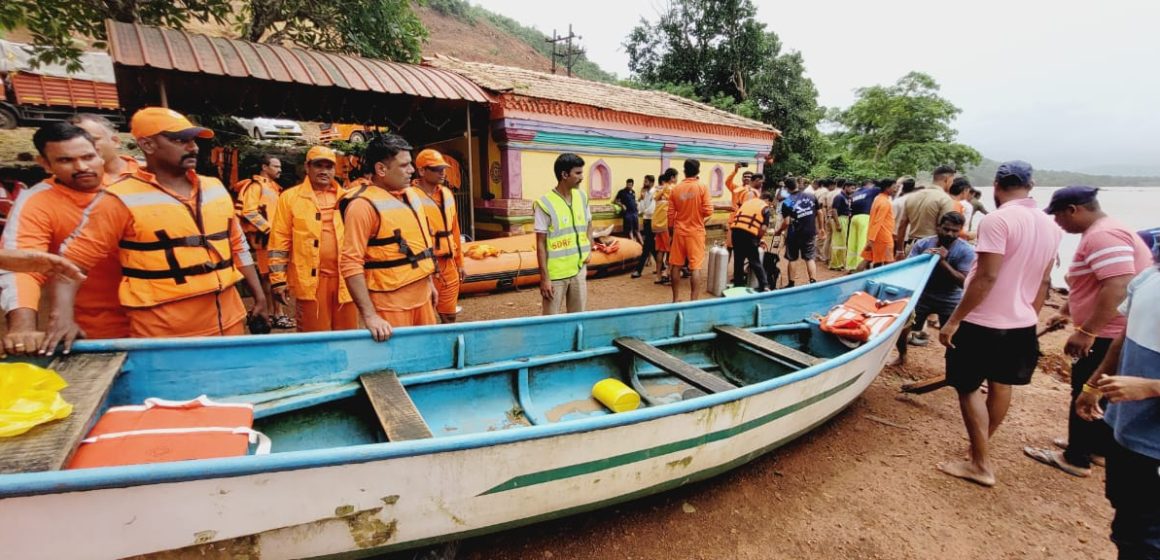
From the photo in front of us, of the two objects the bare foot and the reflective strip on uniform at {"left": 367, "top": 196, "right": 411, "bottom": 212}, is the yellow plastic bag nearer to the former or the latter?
the reflective strip on uniform at {"left": 367, "top": 196, "right": 411, "bottom": 212}

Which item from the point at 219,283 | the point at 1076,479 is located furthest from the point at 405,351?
the point at 1076,479

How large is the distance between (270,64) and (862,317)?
705 cm

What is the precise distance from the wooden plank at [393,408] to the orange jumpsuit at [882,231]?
6093 mm

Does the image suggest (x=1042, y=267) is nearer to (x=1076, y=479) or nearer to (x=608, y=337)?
(x=1076, y=479)

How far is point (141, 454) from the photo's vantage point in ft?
5.36

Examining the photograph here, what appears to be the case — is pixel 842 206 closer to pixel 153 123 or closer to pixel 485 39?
pixel 153 123

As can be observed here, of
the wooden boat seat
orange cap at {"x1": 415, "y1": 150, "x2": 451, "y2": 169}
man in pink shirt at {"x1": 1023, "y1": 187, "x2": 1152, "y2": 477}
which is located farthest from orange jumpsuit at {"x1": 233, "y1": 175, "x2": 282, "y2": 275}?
man in pink shirt at {"x1": 1023, "y1": 187, "x2": 1152, "y2": 477}

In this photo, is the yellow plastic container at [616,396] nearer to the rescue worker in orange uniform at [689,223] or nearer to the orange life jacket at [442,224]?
the orange life jacket at [442,224]

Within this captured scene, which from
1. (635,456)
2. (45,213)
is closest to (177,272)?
(45,213)

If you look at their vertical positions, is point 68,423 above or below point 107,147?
below

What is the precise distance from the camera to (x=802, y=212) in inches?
257

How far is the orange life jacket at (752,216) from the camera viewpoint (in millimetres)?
5879

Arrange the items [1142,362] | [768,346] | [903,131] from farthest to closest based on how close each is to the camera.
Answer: [903,131] → [768,346] → [1142,362]

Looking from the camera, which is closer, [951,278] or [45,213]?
[45,213]
